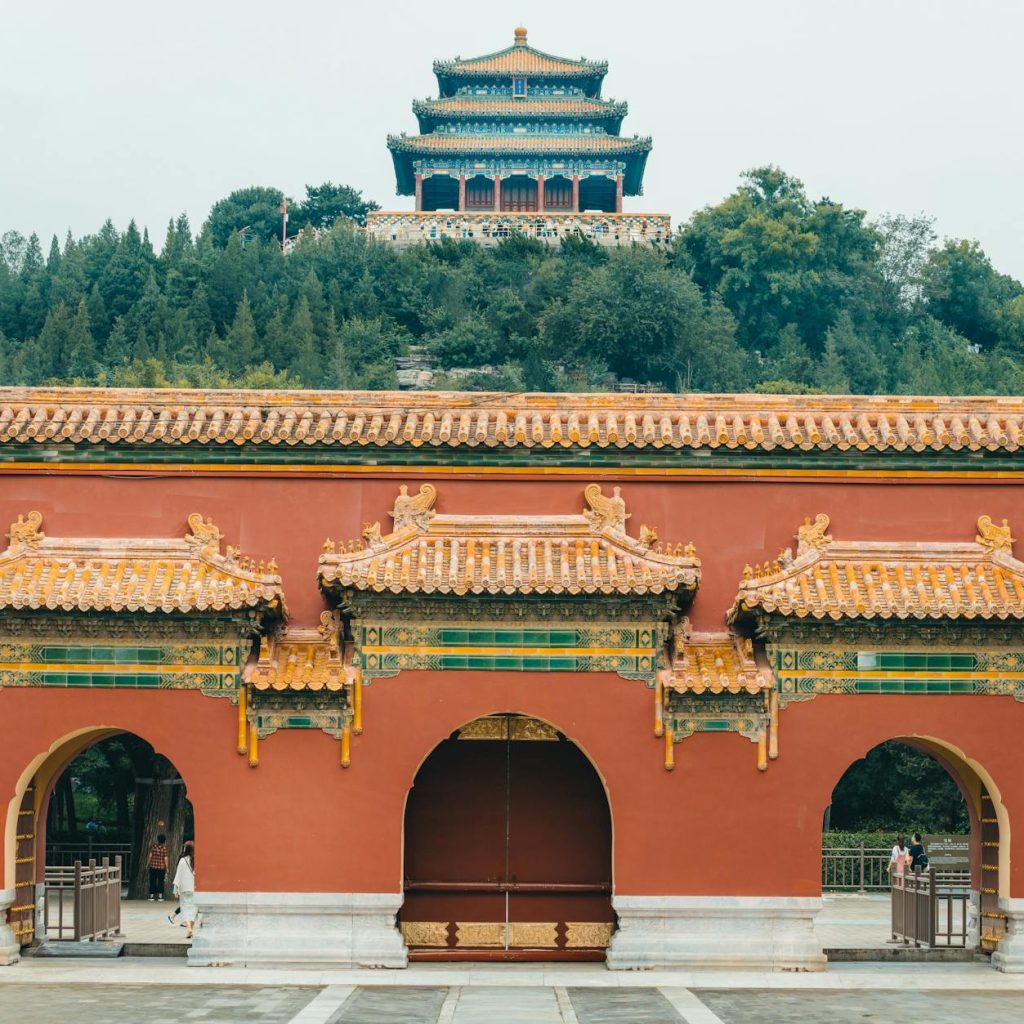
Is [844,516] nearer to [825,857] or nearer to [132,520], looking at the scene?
[132,520]

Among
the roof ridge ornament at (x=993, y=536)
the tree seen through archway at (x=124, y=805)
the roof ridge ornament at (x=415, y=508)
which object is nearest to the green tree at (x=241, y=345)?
the tree seen through archway at (x=124, y=805)

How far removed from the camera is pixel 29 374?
269ft

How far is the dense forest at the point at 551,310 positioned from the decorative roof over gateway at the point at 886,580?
180 ft

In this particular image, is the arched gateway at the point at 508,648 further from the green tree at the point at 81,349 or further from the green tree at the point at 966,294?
the green tree at the point at 966,294

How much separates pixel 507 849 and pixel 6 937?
20.1 feet

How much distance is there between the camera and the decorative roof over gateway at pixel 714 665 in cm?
2153

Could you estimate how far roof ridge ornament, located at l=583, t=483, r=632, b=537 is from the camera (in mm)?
22578

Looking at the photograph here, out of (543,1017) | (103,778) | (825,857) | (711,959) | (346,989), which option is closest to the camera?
(543,1017)

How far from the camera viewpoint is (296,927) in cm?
2139

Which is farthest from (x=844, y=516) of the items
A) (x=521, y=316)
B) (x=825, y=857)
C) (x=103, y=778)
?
(x=521, y=316)

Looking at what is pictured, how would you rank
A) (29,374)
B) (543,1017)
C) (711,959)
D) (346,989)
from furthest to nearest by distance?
(29,374) → (711,959) → (346,989) → (543,1017)

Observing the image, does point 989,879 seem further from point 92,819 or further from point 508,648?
point 92,819

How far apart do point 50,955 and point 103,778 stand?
23.1 meters

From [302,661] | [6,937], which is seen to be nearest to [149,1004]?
[6,937]
